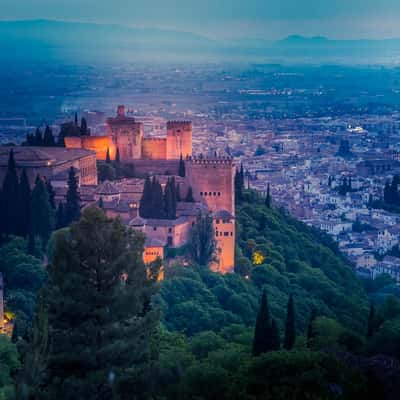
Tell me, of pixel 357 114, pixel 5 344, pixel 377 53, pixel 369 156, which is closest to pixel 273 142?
pixel 369 156

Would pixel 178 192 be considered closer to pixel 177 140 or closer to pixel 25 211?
pixel 25 211

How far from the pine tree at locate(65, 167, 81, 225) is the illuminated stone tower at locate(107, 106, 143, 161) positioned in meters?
7.05

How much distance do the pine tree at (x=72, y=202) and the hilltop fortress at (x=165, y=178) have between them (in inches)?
22.1

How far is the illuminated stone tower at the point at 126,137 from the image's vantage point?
32.2 metres

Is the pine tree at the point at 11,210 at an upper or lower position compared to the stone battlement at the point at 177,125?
lower

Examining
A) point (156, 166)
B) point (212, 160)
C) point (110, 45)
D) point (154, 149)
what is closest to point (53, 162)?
point (212, 160)

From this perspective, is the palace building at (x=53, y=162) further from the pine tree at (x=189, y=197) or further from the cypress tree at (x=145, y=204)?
the pine tree at (x=189, y=197)

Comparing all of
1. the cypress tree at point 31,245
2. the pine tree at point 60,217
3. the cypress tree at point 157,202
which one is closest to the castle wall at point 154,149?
the cypress tree at point 157,202

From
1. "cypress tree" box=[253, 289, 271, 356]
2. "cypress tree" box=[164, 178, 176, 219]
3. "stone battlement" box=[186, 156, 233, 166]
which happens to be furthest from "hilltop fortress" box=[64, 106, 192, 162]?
"cypress tree" box=[253, 289, 271, 356]

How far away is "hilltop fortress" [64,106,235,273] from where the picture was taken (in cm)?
2453

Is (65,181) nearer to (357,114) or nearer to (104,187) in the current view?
(104,187)

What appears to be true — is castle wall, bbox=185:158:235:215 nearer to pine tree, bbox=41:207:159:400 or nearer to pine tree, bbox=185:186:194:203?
pine tree, bbox=185:186:194:203

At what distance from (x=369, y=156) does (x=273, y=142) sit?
329 inches

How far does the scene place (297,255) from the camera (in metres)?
30.8
